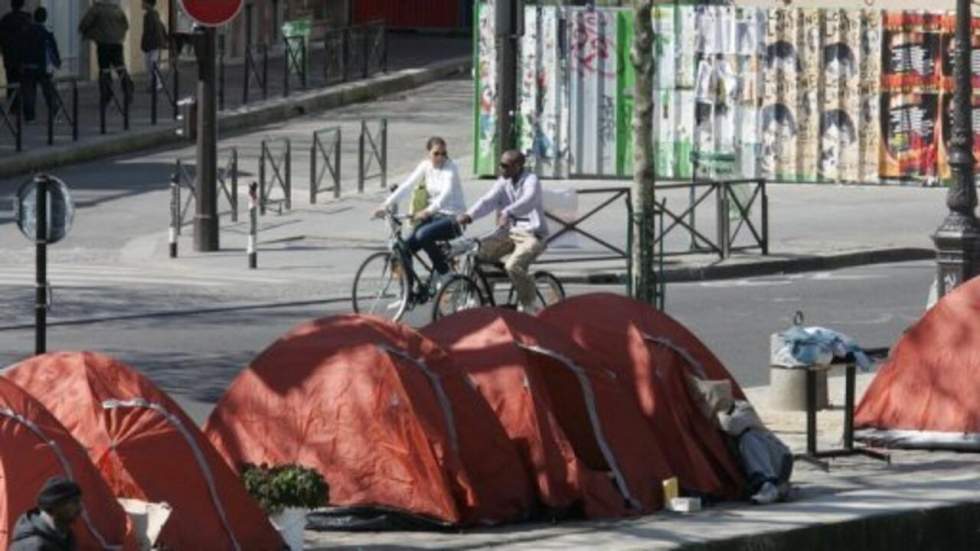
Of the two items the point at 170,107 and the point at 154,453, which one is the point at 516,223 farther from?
the point at 170,107

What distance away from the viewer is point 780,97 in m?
37.8

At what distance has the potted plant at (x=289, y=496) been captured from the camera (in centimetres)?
1553

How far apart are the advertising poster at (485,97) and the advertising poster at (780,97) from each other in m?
3.53

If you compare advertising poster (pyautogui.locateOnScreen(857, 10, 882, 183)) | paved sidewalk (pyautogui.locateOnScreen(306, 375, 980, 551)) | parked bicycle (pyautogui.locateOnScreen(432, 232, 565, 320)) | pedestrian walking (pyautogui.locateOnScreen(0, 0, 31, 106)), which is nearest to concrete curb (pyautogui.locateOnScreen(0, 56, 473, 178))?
pedestrian walking (pyautogui.locateOnScreen(0, 0, 31, 106))

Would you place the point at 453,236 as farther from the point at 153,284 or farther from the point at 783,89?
the point at 783,89

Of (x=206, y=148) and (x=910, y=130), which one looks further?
(x=910, y=130)

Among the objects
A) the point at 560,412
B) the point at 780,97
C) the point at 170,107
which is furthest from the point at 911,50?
the point at 560,412

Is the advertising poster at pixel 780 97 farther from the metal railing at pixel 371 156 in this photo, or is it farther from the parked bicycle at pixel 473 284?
the parked bicycle at pixel 473 284

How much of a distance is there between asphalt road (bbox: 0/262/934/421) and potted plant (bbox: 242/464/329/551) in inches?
174

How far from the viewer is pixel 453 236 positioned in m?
25.2

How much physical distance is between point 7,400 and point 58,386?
0.87 meters

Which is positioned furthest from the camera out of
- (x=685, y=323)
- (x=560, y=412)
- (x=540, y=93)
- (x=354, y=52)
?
(x=354, y=52)

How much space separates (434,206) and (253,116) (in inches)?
756

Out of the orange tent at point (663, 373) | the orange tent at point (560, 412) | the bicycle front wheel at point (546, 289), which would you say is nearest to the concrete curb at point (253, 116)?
the bicycle front wheel at point (546, 289)
